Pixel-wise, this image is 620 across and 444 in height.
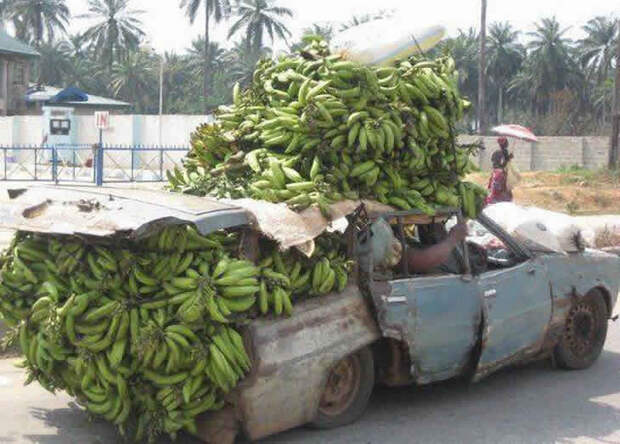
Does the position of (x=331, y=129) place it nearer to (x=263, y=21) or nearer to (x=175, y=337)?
(x=175, y=337)

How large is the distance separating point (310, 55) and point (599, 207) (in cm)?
2018

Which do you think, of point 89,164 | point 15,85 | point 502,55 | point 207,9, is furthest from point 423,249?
point 502,55

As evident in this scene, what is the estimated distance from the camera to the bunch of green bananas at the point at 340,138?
20.3ft

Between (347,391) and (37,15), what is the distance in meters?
79.5

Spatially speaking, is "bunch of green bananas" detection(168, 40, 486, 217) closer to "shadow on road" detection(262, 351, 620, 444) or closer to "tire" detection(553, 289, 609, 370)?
"shadow on road" detection(262, 351, 620, 444)

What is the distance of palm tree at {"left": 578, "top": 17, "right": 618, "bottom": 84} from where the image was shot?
86.7 m

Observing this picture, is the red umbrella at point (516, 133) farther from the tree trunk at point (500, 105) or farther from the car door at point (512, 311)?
the tree trunk at point (500, 105)

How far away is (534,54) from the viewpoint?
88562 millimetres

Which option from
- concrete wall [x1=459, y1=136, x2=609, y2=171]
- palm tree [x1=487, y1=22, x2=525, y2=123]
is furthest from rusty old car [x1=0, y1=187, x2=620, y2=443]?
palm tree [x1=487, y1=22, x2=525, y2=123]

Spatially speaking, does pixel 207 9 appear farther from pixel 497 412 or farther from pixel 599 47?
pixel 497 412

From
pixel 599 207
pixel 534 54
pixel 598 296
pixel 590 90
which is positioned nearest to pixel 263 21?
pixel 534 54

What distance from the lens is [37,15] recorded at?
79.4m

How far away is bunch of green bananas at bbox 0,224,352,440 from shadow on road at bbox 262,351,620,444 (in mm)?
898

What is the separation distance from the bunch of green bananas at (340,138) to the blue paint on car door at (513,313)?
2.30ft
